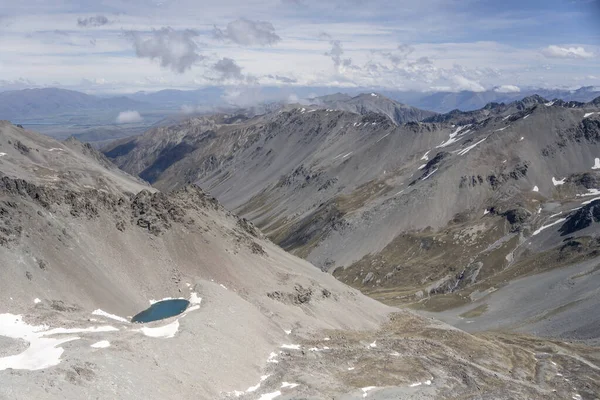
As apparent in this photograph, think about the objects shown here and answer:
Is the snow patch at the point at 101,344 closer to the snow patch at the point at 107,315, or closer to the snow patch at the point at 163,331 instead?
the snow patch at the point at 163,331

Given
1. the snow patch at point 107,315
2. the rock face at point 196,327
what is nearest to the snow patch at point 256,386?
the rock face at point 196,327

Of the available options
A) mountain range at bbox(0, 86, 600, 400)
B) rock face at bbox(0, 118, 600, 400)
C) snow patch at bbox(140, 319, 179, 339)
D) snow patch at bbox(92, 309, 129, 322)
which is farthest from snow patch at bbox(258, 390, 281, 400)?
snow patch at bbox(92, 309, 129, 322)

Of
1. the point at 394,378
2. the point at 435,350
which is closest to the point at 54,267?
the point at 394,378

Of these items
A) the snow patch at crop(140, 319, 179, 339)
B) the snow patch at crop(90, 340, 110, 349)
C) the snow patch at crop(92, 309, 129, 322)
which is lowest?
the snow patch at crop(92, 309, 129, 322)

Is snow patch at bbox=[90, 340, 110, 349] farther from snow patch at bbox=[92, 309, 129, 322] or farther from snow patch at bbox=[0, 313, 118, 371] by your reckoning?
snow patch at bbox=[92, 309, 129, 322]

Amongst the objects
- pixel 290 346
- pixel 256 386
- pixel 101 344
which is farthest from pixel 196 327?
pixel 290 346

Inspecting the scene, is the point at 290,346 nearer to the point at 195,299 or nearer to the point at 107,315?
the point at 195,299

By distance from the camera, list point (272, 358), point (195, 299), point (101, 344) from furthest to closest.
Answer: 1. point (195, 299)
2. point (272, 358)
3. point (101, 344)

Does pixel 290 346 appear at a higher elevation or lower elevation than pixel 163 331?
lower

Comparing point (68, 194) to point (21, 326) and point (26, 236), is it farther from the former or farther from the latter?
point (21, 326)

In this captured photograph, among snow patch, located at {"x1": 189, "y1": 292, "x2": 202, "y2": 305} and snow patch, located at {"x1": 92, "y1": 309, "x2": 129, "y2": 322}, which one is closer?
snow patch, located at {"x1": 92, "y1": 309, "x2": 129, "y2": 322}

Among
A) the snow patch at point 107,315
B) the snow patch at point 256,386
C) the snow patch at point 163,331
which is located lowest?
the snow patch at point 256,386
